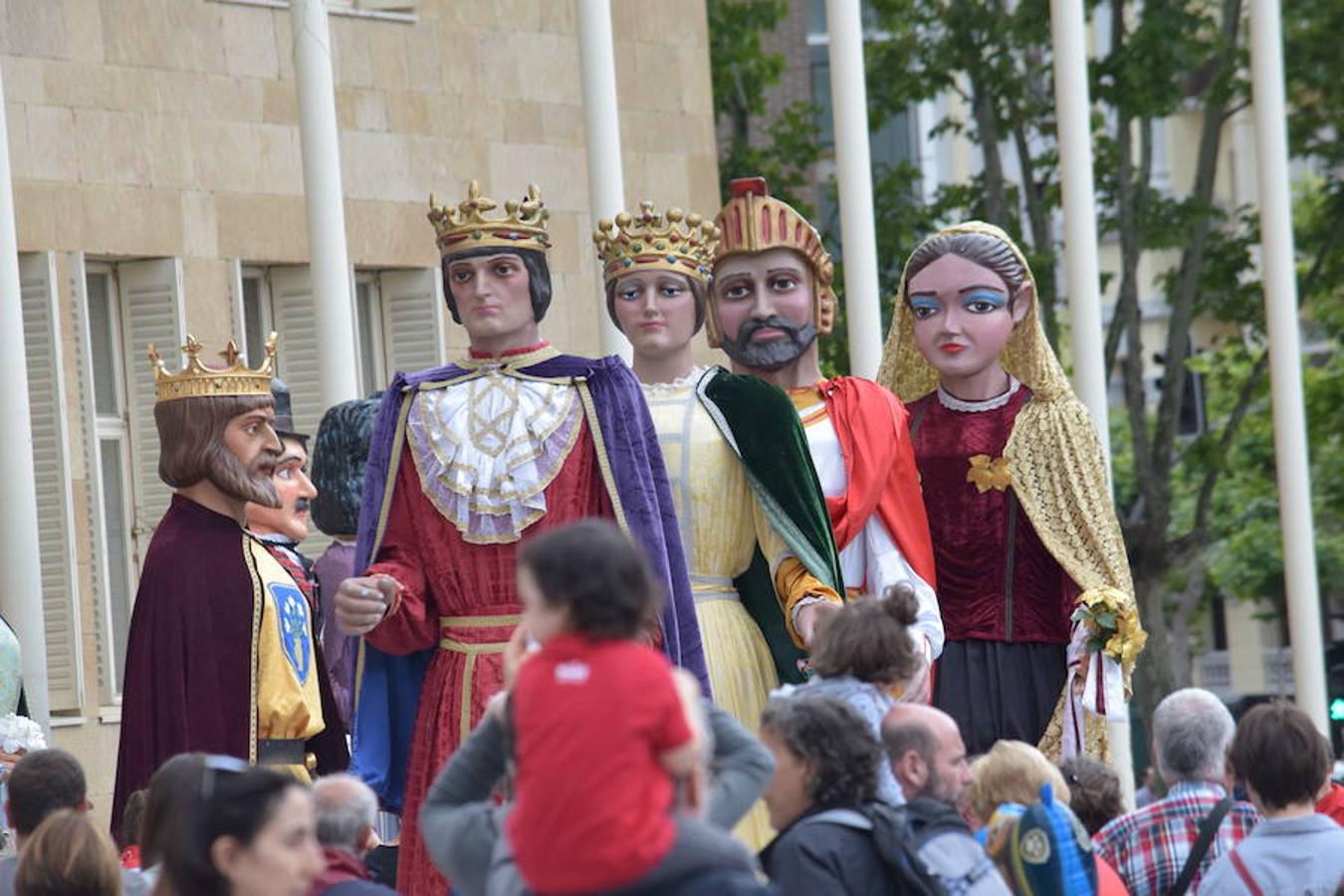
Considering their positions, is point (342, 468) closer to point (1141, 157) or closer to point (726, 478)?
point (726, 478)

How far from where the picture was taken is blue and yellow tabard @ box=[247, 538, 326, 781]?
8055 mm

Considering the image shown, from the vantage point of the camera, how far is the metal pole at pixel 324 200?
12078 millimetres

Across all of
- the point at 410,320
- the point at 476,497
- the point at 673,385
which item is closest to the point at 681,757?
the point at 476,497

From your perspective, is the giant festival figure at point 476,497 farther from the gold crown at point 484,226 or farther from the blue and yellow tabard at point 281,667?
the blue and yellow tabard at point 281,667

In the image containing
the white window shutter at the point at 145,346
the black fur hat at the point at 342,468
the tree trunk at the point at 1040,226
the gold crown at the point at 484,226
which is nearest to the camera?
the gold crown at the point at 484,226

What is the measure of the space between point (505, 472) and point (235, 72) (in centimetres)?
791

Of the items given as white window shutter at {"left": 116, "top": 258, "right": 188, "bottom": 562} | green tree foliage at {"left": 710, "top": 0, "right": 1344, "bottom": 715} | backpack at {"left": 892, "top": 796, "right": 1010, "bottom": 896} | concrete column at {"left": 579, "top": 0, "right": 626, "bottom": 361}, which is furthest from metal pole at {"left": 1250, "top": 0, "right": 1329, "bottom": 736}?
backpack at {"left": 892, "top": 796, "right": 1010, "bottom": 896}

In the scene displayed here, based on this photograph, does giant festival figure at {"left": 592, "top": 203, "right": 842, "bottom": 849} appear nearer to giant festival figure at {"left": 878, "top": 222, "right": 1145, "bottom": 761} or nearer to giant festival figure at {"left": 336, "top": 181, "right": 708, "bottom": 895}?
giant festival figure at {"left": 336, "top": 181, "right": 708, "bottom": 895}

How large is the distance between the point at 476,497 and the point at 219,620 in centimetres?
106

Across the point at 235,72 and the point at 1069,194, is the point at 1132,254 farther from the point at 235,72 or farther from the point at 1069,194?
the point at 235,72

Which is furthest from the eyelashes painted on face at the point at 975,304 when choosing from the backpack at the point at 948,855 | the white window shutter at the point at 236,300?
the white window shutter at the point at 236,300

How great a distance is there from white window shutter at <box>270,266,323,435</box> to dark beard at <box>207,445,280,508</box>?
6.80 metres

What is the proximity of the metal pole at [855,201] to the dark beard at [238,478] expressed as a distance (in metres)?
5.90

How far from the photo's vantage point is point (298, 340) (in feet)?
49.8
